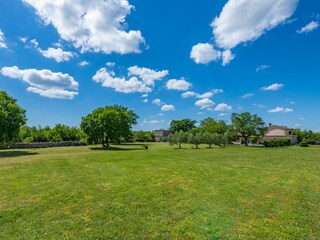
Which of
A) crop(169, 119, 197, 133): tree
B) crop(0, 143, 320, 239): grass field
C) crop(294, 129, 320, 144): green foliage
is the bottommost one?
crop(0, 143, 320, 239): grass field

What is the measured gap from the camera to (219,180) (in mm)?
9336

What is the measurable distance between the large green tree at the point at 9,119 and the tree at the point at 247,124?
137ft

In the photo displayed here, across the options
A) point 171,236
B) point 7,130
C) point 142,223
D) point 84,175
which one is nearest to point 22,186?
point 84,175

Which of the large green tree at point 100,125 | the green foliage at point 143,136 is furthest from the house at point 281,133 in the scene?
the large green tree at point 100,125

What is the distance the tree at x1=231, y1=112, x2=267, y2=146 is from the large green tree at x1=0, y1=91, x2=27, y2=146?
4166 centimetres

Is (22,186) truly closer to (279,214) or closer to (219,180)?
(219,180)

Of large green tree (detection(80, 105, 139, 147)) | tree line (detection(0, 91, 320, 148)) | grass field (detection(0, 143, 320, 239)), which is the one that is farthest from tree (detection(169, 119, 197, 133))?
grass field (detection(0, 143, 320, 239))

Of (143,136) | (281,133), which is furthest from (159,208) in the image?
(143,136)

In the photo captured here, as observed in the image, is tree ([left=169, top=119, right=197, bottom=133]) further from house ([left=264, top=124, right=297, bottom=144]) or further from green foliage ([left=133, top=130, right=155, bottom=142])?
house ([left=264, top=124, right=297, bottom=144])

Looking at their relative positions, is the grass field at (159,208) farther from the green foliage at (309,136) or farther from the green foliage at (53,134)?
the green foliage at (309,136)

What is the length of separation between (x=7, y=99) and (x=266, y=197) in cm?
3198

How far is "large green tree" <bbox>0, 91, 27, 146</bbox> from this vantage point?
2331 centimetres

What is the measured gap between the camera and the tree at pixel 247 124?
149ft

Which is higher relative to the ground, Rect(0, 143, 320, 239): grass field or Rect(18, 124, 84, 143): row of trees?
Rect(18, 124, 84, 143): row of trees
